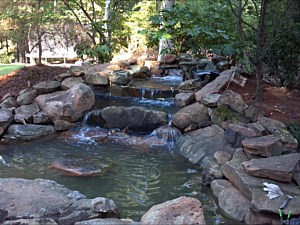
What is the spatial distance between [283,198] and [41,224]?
2.42 meters

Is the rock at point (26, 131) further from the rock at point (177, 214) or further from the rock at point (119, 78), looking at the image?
the rock at point (177, 214)

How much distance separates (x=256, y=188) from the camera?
3.99 meters

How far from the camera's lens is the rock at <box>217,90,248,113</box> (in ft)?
20.7

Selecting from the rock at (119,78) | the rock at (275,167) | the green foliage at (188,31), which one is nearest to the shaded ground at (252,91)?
the rock at (119,78)

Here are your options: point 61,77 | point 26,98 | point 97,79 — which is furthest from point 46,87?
point 97,79

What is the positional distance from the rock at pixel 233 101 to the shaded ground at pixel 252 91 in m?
0.27

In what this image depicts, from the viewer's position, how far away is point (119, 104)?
8039 mm

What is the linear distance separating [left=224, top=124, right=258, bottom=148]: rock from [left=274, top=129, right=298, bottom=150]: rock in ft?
1.15

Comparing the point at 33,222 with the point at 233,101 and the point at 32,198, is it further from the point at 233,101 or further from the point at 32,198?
the point at 233,101

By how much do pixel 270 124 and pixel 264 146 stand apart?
1148 mm

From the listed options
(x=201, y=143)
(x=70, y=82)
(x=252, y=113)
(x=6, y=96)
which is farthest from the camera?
(x=70, y=82)

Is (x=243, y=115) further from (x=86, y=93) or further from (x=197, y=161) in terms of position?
(x=86, y=93)

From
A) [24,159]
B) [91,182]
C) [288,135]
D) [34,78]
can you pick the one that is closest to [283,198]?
[288,135]

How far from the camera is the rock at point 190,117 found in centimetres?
665
